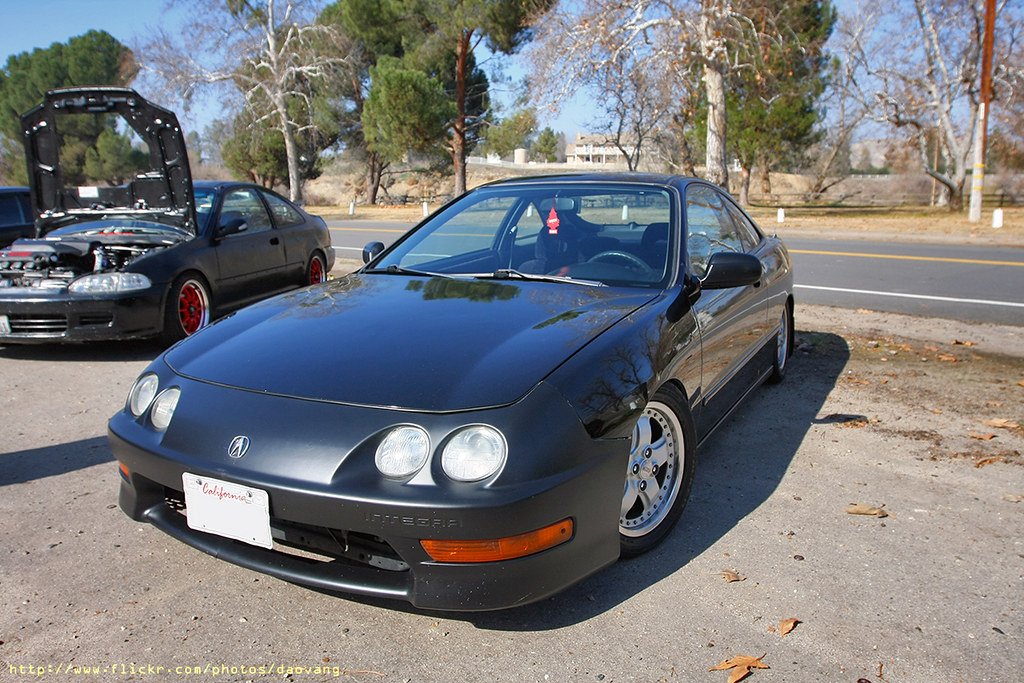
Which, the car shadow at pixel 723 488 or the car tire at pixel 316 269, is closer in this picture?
the car shadow at pixel 723 488

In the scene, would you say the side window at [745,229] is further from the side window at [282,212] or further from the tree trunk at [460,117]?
the tree trunk at [460,117]

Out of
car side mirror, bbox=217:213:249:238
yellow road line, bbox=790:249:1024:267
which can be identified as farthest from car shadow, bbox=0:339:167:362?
yellow road line, bbox=790:249:1024:267

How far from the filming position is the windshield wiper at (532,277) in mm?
3579

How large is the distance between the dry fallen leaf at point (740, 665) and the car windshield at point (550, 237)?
5.31 ft

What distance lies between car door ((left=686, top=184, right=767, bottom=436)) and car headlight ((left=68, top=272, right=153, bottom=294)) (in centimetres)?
426

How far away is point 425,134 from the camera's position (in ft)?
117

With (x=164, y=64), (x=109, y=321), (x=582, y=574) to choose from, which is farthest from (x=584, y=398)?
(x=164, y=64)

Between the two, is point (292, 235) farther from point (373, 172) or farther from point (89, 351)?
point (373, 172)

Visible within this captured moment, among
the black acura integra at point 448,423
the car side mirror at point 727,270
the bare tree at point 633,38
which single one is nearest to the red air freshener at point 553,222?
the black acura integra at point 448,423

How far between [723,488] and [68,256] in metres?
5.46

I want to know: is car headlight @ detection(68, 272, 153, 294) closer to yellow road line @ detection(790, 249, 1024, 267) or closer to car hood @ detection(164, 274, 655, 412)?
car hood @ detection(164, 274, 655, 412)

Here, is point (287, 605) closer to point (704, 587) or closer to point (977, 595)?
point (704, 587)

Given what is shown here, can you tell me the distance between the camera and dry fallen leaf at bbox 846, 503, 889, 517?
3.46m

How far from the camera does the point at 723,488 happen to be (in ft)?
12.2
